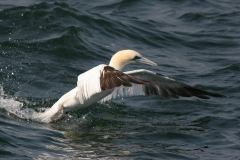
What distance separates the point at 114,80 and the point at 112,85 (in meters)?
0.11

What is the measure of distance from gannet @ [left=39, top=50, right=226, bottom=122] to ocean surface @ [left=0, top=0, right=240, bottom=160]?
44 centimetres

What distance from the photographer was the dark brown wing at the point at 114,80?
5.70 meters

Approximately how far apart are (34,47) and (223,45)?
7.32 meters

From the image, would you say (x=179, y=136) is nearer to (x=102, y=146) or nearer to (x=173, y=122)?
(x=173, y=122)

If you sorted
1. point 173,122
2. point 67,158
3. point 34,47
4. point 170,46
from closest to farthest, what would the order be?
1. point 67,158
2. point 173,122
3. point 34,47
4. point 170,46

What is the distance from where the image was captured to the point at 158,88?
8141 mm

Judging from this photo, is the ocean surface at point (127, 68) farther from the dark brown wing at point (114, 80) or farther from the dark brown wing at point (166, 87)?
the dark brown wing at point (114, 80)

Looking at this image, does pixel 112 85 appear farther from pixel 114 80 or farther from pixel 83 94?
pixel 83 94

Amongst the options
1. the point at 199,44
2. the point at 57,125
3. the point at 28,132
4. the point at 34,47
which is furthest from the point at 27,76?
the point at 199,44

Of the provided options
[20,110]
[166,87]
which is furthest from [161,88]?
[20,110]

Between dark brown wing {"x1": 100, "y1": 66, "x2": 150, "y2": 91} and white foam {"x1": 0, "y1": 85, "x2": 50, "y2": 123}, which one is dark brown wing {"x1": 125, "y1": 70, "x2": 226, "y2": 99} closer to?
dark brown wing {"x1": 100, "y1": 66, "x2": 150, "y2": 91}

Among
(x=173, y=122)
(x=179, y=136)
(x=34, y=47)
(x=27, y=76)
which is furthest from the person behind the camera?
(x=34, y=47)

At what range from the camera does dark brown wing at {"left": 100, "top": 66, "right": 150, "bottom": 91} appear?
5.70 m

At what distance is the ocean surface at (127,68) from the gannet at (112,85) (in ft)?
1.43
